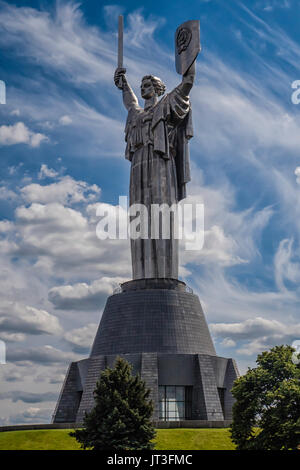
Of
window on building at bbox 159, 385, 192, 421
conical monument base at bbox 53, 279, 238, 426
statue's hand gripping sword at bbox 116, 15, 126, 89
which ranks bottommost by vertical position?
window on building at bbox 159, 385, 192, 421

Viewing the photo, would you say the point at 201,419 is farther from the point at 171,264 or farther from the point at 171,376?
the point at 171,264

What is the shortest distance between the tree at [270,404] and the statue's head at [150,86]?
81.9ft

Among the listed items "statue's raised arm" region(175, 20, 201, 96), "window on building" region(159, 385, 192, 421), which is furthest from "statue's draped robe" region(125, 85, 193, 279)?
"window on building" region(159, 385, 192, 421)

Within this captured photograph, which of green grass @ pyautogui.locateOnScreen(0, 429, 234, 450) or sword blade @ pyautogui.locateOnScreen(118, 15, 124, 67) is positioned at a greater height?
sword blade @ pyautogui.locateOnScreen(118, 15, 124, 67)

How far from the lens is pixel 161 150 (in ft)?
142

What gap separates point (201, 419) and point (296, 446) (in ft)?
40.8

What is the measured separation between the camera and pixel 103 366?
125 ft

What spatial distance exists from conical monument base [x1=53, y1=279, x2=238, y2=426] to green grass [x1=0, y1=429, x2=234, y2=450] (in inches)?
163

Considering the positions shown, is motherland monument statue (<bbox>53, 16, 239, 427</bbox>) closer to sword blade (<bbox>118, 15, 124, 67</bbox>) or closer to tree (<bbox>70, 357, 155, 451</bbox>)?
sword blade (<bbox>118, 15, 124, 67</bbox>)

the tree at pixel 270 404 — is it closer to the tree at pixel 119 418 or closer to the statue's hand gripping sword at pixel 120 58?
the tree at pixel 119 418

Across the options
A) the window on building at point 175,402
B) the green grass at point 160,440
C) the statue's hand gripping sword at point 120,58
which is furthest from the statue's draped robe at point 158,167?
the green grass at point 160,440

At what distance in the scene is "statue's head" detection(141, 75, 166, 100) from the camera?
4544 cm

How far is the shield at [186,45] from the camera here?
Answer: 133ft
